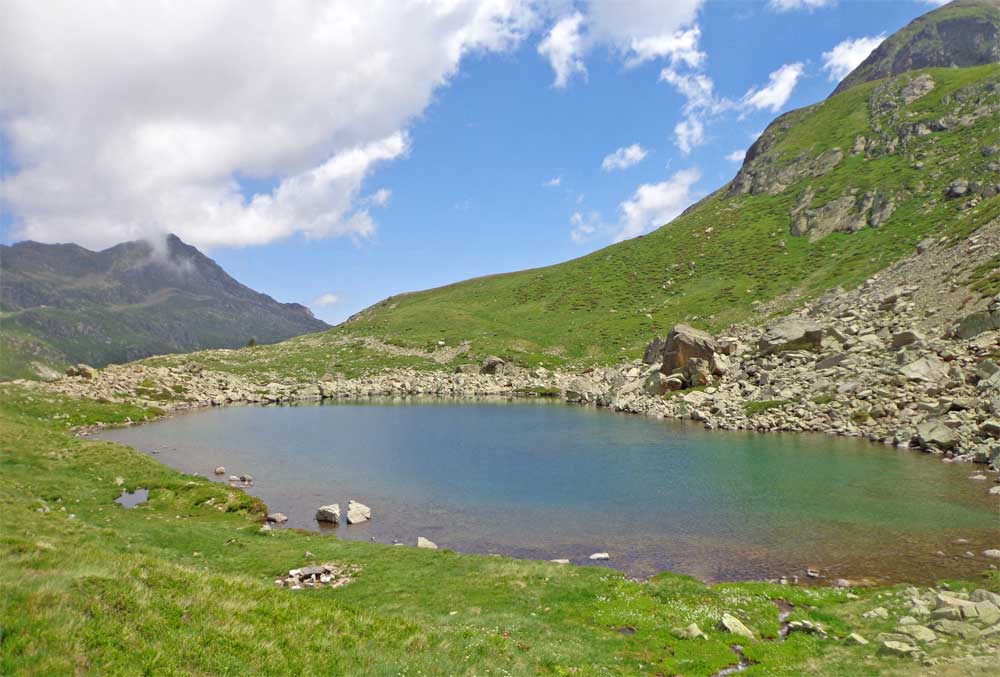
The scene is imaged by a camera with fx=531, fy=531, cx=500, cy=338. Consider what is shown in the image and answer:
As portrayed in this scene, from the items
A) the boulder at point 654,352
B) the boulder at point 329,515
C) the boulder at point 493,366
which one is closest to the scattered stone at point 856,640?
the boulder at point 329,515

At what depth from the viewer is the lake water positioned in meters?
33.1

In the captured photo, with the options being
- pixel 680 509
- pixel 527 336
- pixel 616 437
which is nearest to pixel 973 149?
pixel 527 336

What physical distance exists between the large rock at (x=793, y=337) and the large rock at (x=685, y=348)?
28.5 ft

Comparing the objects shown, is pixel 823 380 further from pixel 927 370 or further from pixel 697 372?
pixel 697 372

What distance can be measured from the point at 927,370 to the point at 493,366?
10065 cm

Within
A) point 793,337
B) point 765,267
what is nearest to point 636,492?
point 793,337

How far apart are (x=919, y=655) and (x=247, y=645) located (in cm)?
2063

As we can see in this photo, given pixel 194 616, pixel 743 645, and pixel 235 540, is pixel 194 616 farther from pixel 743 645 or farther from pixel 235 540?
pixel 235 540

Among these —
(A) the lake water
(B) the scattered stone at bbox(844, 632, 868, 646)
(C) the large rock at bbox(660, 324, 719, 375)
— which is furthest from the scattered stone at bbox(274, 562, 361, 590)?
(C) the large rock at bbox(660, 324, 719, 375)

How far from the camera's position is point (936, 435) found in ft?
182

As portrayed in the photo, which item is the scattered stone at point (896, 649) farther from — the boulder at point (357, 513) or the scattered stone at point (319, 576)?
the boulder at point (357, 513)

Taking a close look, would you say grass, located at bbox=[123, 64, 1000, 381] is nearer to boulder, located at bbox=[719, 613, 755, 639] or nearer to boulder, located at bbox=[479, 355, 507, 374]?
boulder, located at bbox=[479, 355, 507, 374]

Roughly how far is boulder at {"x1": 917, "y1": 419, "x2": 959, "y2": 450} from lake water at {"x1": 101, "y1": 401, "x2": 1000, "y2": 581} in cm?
307

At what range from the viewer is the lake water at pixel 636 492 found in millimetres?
33125
